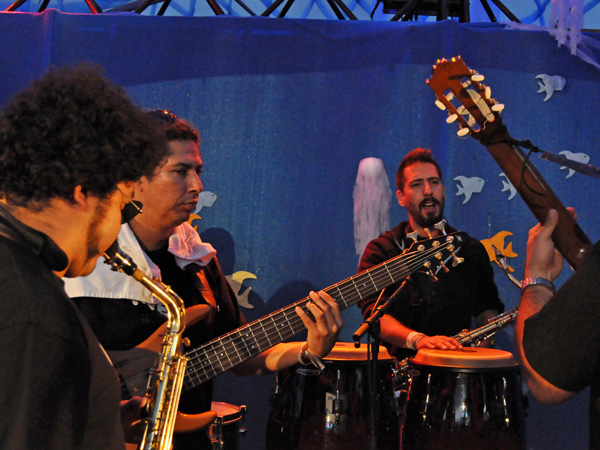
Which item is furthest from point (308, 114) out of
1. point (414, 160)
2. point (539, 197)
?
point (539, 197)

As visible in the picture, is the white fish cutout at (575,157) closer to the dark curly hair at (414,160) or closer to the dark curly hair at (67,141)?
the dark curly hair at (414,160)

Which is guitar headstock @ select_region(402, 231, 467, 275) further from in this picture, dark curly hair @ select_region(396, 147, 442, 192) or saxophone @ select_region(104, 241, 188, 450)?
dark curly hair @ select_region(396, 147, 442, 192)

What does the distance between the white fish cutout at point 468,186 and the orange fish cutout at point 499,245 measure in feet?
0.92

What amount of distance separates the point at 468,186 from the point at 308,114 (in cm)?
108

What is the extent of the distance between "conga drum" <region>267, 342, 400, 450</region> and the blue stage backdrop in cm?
110

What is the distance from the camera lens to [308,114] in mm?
3908

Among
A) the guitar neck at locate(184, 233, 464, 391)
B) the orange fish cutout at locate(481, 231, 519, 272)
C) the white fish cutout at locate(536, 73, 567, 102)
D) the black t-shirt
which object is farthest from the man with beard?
the black t-shirt

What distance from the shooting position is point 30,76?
388cm

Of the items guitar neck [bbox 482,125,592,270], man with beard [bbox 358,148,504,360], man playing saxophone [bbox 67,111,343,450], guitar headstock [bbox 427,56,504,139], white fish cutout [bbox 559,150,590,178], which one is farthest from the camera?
white fish cutout [bbox 559,150,590,178]

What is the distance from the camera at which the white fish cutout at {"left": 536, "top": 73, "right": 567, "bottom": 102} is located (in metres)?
3.81

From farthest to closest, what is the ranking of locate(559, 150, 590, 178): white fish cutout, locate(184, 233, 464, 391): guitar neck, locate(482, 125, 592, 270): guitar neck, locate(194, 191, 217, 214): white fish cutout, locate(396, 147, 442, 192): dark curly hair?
locate(194, 191, 217, 214): white fish cutout < locate(559, 150, 590, 178): white fish cutout < locate(396, 147, 442, 192): dark curly hair < locate(184, 233, 464, 391): guitar neck < locate(482, 125, 592, 270): guitar neck

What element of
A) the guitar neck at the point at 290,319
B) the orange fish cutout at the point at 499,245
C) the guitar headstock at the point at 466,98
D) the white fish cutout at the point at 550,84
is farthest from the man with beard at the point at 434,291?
the guitar headstock at the point at 466,98

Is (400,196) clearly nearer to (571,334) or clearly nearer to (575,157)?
(575,157)

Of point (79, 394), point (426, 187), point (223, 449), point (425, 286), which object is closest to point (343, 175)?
point (426, 187)
